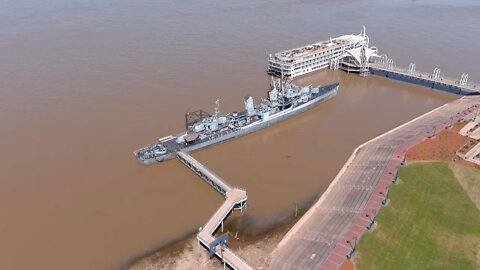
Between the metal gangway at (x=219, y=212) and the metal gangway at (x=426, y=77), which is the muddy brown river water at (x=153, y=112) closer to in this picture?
the metal gangway at (x=219, y=212)

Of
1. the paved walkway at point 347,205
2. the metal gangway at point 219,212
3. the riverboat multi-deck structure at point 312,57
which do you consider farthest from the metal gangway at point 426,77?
the metal gangway at point 219,212

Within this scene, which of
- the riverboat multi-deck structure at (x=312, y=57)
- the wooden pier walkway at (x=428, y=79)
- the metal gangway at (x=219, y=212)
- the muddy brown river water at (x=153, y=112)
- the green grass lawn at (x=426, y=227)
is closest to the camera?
the green grass lawn at (x=426, y=227)

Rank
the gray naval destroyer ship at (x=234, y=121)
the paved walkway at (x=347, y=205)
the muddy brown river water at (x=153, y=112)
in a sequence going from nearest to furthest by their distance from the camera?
the paved walkway at (x=347, y=205) → the muddy brown river water at (x=153, y=112) → the gray naval destroyer ship at (x=234, y=121)

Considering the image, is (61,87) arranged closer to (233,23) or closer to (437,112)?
(233,23)

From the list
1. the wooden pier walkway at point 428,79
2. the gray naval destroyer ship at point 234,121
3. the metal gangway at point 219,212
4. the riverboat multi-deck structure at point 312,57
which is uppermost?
the riverboat multi-deck structure at point 312,57

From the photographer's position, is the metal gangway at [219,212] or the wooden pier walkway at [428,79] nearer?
the metal gangway at [219,212]

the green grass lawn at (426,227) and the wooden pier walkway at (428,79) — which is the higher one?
the wooden pier walkway at (428,79)

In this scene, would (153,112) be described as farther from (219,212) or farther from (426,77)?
(426,77)
